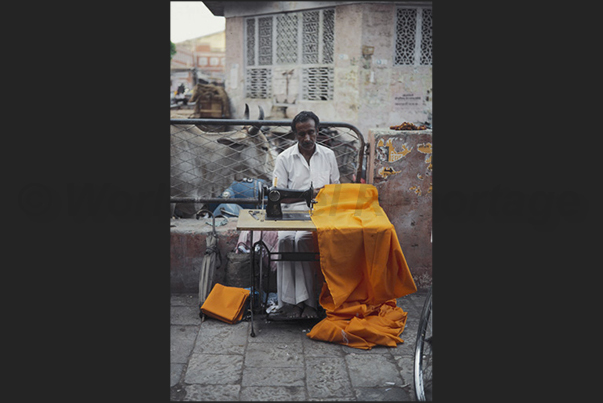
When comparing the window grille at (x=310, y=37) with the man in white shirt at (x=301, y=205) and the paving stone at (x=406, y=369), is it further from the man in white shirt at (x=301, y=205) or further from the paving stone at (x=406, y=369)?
the paving stone at (x=406, y=369)

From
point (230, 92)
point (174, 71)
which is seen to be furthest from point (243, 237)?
point (174, 71)

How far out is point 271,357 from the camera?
353 centimetres

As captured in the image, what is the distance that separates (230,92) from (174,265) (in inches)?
383

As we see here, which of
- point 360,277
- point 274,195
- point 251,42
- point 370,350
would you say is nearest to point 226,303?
point 274,195

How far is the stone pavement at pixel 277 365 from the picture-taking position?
3.06m

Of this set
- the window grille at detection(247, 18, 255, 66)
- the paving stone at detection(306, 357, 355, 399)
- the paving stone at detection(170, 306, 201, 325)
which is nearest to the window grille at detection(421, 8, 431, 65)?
the window grille at detection(247, 18, 255, 66)

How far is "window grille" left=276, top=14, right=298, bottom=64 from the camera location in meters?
12.2

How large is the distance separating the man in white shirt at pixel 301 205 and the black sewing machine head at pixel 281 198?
0.21 meters

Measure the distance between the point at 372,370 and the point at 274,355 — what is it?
70cm

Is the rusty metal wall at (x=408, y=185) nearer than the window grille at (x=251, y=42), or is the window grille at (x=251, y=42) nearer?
the rusty metal wall at (x=408, y=185)

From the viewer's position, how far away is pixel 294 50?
40.3ft

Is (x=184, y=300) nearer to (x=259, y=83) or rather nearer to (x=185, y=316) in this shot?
(x=185, y=316)

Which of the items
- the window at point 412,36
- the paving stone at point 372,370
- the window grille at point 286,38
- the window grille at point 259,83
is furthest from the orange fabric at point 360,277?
the window grille at point 259,83

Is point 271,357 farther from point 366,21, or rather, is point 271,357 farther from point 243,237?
point 366,21
